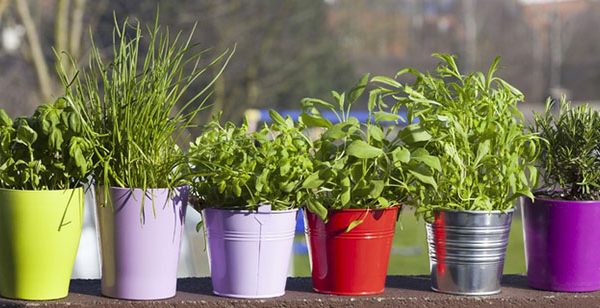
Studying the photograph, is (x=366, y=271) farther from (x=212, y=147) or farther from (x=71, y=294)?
(x=71, y=294)

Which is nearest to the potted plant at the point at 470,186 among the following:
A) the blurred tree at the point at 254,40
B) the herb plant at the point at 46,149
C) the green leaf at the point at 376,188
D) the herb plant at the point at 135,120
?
the green leaf at the point at 376,188

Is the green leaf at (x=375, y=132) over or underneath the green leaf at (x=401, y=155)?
over

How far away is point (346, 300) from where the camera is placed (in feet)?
5.27

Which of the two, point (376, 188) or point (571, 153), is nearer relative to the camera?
point (376, 188)

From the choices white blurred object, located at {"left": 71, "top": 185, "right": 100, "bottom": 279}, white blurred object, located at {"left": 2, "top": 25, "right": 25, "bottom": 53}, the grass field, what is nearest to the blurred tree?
white blurred object, located at {"left": 2, "top": 25, "right": 25, "bottom": 53}

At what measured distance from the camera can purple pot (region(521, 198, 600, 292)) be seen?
1662 millimetres

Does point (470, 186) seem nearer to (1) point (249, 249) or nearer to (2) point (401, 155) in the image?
(2) point (401, 155)

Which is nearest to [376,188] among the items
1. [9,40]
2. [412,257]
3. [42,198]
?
[42,198]

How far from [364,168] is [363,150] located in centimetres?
5

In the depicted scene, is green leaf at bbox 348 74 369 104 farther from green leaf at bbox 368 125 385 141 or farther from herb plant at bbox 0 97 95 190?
herb plant at bbox 0 97 95 190

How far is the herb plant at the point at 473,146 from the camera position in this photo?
1627mm

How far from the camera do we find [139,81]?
5.29 feet

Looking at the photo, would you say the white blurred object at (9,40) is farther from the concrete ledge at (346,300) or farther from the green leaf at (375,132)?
the green leaf at (375,132)

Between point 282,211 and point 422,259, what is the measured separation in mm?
8685
